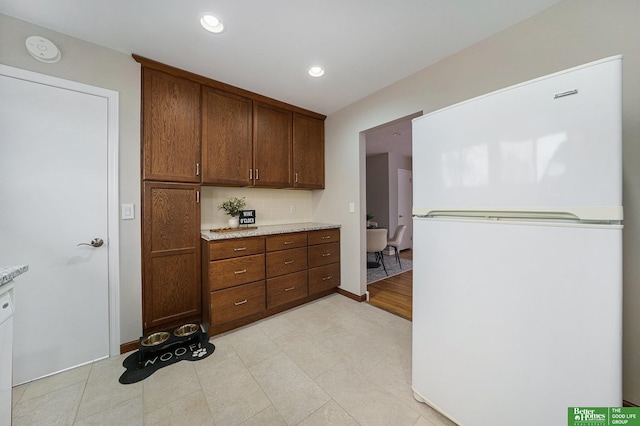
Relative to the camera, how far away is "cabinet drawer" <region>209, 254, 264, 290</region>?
2018 millimetres

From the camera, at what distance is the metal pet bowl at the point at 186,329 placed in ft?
6.27

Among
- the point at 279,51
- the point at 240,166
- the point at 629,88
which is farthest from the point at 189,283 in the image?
the point at 629,88

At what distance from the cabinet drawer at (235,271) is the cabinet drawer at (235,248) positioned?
0.15 feet

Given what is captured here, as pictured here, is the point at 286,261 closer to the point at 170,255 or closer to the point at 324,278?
the point at 324,278

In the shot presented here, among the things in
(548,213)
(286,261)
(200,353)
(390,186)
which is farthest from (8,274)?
(390,186)

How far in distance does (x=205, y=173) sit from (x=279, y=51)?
1.29m

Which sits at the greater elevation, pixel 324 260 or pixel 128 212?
pixel 128 212

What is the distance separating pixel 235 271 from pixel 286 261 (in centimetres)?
56

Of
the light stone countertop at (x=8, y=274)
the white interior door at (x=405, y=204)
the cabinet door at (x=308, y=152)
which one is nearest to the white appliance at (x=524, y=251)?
the light stone countertop at (x=8, y=274)

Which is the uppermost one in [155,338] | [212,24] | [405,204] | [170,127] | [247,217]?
[212,24]

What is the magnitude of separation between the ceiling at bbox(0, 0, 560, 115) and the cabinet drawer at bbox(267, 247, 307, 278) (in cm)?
182

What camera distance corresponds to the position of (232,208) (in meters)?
2.55

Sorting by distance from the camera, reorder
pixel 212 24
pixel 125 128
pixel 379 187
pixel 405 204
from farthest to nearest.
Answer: pixel 405 204 → pixel 379 187 → pixel 125 128 → pixel 212 24

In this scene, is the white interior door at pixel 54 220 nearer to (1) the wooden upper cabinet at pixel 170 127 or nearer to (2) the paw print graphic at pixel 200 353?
(1) the wooden upper cabinet at pixel 170 127
